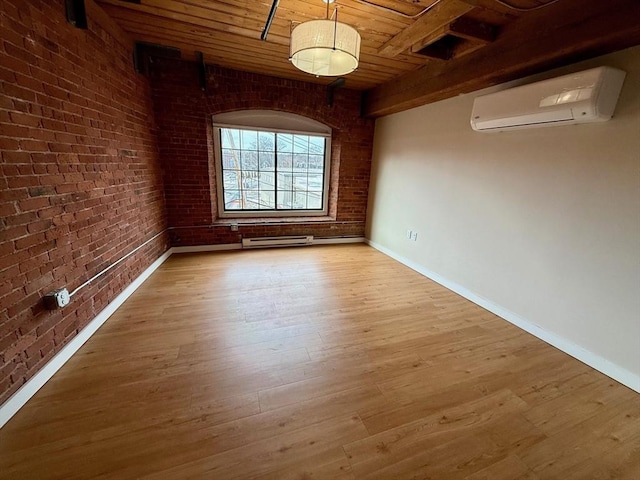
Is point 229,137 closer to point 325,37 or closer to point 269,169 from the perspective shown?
point 269,169

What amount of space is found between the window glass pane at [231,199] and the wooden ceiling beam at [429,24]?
2809 millimetres

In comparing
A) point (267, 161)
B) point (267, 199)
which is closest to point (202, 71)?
point (267, 161)

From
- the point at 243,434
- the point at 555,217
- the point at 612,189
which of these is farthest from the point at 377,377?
the point at 612,189

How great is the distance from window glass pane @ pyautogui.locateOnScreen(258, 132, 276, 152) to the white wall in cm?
207

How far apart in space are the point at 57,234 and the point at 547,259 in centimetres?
362

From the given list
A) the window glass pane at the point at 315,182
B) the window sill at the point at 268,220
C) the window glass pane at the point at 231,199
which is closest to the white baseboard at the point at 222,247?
the window sill at the point at 268,220

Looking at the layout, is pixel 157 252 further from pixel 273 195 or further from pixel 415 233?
pixel 415 233

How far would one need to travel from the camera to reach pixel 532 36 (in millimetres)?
1947

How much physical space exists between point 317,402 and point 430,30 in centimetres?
274

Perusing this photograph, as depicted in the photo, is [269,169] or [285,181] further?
[285,181]

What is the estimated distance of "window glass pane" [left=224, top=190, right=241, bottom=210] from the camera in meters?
4.23

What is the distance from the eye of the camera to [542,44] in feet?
6.21

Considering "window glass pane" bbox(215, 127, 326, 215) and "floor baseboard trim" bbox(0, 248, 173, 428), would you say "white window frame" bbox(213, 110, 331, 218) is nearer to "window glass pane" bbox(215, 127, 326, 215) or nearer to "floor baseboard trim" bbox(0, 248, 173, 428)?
"window glass pane" bbox(215, 127, 326, 215)

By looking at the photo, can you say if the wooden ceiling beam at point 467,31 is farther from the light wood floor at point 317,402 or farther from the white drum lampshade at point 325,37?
the light wood floor at point 317,402
